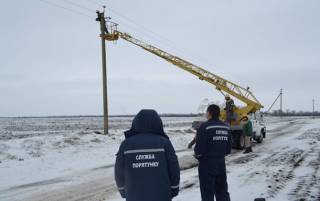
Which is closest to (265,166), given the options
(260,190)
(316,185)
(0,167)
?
(316,185)

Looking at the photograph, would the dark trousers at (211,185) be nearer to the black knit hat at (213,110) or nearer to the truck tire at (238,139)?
the black knit hat at (213,110)

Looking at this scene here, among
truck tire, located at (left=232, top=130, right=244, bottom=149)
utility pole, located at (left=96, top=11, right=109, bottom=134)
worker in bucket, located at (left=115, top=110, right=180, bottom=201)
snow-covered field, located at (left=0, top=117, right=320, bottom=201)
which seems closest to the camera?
worker in bucket, located at (left=115, top=110, right=180, bottom=201)

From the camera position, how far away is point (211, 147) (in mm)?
6336

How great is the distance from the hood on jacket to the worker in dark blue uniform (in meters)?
2.16

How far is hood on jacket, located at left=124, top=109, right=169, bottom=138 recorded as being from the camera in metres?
4.27

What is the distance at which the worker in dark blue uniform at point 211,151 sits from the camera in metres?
6.33

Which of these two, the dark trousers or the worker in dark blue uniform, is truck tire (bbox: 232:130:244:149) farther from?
the worker in dark blue uniform

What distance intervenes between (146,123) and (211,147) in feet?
7.60

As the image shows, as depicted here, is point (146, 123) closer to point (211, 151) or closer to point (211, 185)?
point (211, 151)

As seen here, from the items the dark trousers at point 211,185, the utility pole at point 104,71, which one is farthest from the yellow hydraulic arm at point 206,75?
the dark trousers at point 211,185

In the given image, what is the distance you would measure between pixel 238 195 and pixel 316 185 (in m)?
2.45

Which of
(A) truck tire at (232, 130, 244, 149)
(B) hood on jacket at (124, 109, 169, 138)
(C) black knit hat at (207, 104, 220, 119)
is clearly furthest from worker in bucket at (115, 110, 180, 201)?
(A) truck tire at (232, 130, 244, 149)

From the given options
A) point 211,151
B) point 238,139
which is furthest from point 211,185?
point 238,139

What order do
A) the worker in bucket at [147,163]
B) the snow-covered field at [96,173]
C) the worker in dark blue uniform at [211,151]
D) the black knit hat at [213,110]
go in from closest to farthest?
1. the worker in bucket at [147,163]
2. the worker in dark blue uniform at [211,151]
3. the black knit hat at [213,110]
4. the snow-covered field at [96,173]
